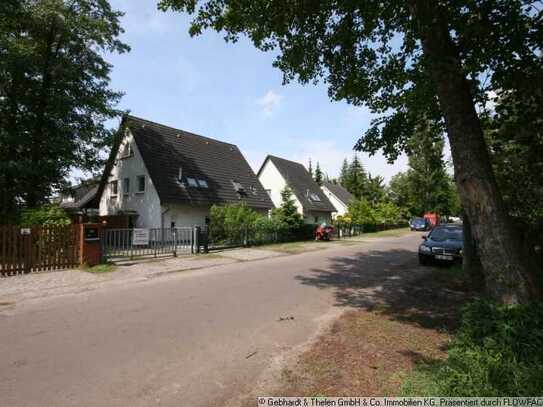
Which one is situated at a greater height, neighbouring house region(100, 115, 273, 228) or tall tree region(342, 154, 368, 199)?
tall tree region(342, 154, 368, 199)

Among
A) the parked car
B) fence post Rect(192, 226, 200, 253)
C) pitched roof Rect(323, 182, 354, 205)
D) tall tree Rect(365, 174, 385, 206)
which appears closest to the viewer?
fence post Rect(192, 226, 200, 253)

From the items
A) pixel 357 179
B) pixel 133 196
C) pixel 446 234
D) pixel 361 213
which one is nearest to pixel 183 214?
pixel 133 196

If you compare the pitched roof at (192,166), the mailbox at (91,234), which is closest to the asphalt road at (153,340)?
the mailbox at (91,234)

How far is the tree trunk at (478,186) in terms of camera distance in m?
3.98

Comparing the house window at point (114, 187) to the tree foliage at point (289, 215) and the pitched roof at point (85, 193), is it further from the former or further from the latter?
the tree foliage at point (289, 215)

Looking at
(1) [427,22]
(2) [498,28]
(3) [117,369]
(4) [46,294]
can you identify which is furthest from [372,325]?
(4) [46,294]

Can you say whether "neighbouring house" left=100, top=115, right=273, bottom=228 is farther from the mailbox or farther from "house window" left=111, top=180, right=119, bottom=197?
the mailbox

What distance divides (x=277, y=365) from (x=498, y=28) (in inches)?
246

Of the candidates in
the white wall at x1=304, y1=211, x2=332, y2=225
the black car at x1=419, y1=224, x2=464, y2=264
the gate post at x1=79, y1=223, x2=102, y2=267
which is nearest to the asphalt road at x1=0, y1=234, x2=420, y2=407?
the gate post at x1=79, y1=223, x2=102, y2=267

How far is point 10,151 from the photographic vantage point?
16359 millimetres

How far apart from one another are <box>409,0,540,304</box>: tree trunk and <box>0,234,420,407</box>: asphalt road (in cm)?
270

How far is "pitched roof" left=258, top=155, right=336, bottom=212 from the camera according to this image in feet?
112

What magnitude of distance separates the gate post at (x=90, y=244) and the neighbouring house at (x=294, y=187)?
2347 centimetres

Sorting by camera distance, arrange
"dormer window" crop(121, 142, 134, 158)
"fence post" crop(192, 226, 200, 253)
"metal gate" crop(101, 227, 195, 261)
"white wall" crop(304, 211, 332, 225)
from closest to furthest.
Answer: "metal gate" crop(101, 227, 195, 261), "fence post" crop(192, 226, 200, 253), "dormer window" crop(121, 142, 134, 158), "white wall" crop(304, 211, 332, 225)
